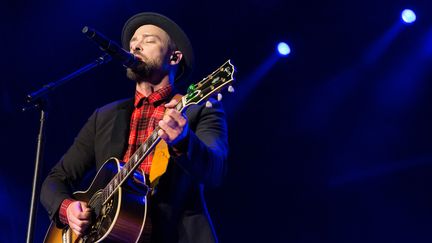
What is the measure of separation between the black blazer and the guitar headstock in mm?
165

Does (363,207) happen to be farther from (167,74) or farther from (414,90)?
(167,74)

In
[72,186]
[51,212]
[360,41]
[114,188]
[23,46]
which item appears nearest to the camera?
[114,188]

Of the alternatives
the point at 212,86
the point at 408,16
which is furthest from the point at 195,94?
the point at 408,16

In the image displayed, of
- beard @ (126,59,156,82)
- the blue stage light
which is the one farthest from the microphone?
the blue stage light

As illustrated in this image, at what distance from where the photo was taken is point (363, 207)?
5648 millimetres

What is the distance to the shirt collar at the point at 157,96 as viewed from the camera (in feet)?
9.65

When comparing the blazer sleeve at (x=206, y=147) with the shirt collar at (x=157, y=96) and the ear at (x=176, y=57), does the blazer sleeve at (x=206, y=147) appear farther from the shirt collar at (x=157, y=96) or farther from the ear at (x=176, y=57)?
the ear at (x=176, y=57)

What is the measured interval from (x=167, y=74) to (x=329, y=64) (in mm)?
3273

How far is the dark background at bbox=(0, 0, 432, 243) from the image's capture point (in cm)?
551

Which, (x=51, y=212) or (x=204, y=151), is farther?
(x=51, y=212)

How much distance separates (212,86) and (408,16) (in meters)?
4.13

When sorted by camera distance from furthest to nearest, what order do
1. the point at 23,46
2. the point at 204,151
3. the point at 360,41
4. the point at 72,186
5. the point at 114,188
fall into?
the point at 360,41, the point at 23,46, the point at 72,186, the point at 114,188, the point at 204,151

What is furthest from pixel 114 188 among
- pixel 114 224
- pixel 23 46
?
pixel 23 46

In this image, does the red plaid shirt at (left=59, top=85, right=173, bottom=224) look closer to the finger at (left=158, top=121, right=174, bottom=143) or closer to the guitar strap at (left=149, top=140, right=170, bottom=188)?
the guitar strap at (left=149, top=140, right=170, bottom=188)
